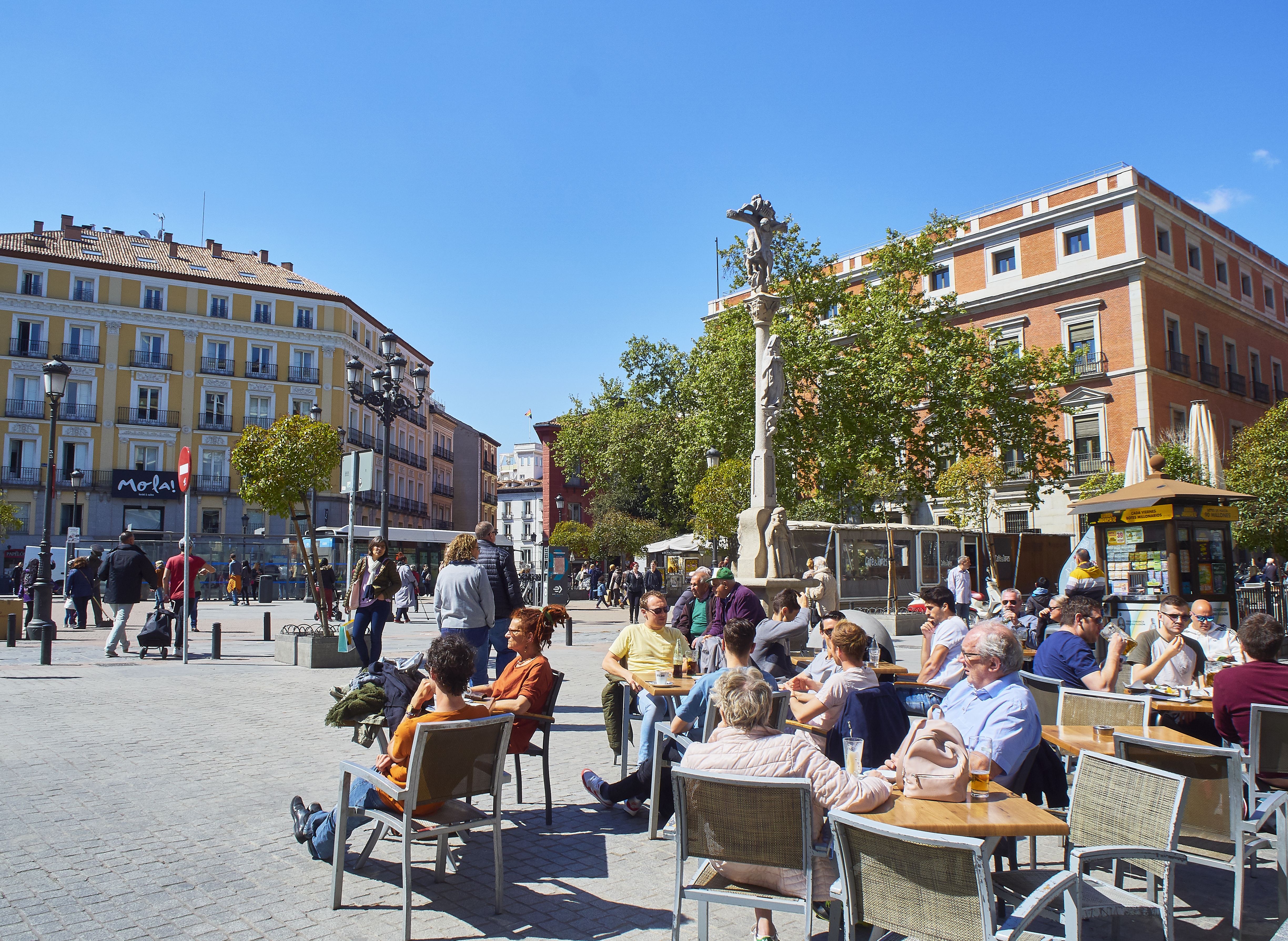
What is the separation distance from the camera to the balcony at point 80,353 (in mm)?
45875

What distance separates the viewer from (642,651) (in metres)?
6.48

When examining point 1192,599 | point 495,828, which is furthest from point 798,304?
point 495,828

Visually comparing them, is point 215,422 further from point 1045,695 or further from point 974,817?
point 974,817

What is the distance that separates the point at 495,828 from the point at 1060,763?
2612 millimetres

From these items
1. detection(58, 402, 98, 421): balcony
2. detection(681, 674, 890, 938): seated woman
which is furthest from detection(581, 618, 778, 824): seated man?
detection(58, 402, 98, 421): balcony

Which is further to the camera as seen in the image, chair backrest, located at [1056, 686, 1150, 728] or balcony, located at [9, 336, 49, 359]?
balcony, located at [9, 336, 49, 359]

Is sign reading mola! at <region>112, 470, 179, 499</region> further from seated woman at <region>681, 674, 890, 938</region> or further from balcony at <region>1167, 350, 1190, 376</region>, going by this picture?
seated woman at <region>681, 674, 890, 938</region>

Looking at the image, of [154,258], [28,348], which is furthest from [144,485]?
[154,258]

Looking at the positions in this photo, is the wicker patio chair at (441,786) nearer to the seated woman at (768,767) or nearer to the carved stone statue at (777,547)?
the seated woman at (768,767)

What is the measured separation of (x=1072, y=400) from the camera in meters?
36.2

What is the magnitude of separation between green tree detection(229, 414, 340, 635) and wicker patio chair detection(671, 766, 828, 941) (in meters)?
12.1

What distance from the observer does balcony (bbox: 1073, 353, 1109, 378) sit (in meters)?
35.5

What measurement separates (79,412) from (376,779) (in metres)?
50.2

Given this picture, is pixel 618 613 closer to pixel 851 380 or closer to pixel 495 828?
pixel 851 380
